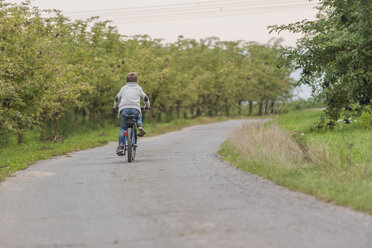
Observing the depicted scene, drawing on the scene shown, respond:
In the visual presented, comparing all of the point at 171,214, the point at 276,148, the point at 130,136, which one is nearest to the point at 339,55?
the point at 276,148

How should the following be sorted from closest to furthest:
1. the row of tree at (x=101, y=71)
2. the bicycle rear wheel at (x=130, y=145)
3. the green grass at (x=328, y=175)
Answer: the green grass at (x=328, y=175)
the bicycle rear wheel at (x=130, y=145)
the row of tree at (x=101, y=71)

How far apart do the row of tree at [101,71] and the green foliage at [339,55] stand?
1.10 meters

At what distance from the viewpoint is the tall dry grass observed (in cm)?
913

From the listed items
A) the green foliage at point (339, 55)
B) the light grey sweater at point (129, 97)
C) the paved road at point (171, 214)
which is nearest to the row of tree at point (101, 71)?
the green foliage at point (339, 55)

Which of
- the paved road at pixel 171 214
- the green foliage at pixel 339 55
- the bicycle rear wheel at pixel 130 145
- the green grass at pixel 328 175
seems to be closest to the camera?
the paved road at pixel 171 214

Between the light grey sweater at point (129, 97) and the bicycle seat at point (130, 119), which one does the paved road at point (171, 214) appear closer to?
the bicycle seat at point (130, 119)

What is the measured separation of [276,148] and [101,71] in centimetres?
2492

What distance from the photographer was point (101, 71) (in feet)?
111

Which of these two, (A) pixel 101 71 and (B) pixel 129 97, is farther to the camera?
(A) pixel 101 71

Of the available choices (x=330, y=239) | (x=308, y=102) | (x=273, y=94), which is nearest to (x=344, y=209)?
(x=330, y=239)

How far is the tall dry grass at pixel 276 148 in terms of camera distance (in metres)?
9.13

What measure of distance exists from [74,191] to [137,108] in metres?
4.42

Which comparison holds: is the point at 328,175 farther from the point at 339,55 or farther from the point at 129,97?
the point at 339,55

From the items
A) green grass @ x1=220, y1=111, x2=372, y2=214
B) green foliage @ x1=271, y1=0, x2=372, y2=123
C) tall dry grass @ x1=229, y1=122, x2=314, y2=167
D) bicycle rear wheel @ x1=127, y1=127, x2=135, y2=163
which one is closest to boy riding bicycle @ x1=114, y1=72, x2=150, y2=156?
bicycle rear wheel @ x1=127, y1=127, x2=135, y2=163
